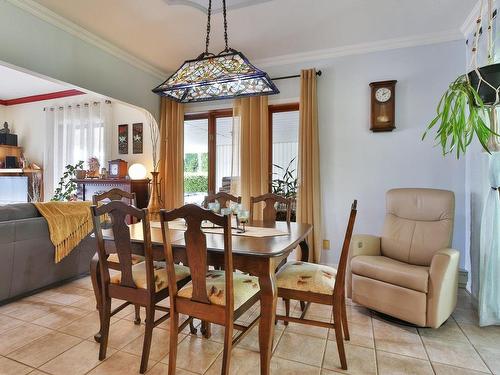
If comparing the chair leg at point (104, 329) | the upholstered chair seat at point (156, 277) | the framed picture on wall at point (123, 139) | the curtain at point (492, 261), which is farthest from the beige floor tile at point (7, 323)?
the curtain at point (492, 261)

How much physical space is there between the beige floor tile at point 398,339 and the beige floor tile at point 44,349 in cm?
211

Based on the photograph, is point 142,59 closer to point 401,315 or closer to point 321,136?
point 321,136

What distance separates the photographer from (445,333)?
2.16m

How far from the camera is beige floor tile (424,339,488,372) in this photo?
1.79 metres

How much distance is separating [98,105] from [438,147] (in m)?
5.29

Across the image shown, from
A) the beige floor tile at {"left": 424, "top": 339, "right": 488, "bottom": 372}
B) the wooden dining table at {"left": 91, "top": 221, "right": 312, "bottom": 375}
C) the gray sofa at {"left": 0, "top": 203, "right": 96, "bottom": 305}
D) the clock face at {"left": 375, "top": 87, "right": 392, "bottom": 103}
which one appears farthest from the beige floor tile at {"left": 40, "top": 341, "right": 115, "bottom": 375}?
the clock face at {"left": 375, "top": 87, "right": 392, "bottom": 103}

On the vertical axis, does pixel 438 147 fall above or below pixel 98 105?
below

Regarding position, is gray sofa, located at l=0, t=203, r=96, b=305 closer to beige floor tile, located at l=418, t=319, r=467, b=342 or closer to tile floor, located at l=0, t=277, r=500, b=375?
tile floor, located at l=0, t=277, r=500, b=375

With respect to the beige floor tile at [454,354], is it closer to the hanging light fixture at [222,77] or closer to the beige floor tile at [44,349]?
the hanging light fixture at [222,77]

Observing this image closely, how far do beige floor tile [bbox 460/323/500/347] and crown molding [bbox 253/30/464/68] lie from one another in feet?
9.30

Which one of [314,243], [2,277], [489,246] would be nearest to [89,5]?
[2,277]

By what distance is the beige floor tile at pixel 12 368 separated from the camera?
1.70 m

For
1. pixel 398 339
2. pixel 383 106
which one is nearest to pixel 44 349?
pixel 398 339

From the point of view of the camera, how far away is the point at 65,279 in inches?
119
